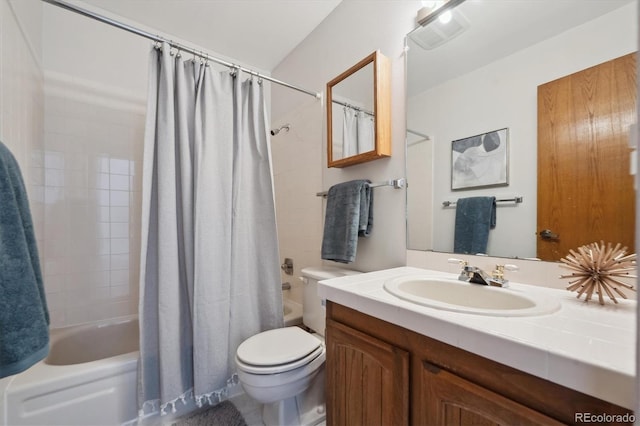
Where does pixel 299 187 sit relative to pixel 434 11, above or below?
below

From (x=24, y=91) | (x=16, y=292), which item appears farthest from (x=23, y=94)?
(x=16, y=292)

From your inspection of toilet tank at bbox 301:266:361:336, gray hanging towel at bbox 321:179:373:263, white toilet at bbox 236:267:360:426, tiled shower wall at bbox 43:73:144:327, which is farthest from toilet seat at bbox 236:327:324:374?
tiled shower wall at bbox 43:73:144:327

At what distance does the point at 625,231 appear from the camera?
2.51 ft

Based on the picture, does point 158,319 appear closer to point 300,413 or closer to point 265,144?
point 300,413

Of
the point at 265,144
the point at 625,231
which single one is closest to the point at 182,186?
the point at 265,144

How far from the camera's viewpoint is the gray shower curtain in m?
1.25

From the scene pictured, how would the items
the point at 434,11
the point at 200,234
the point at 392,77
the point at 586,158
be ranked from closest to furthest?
the point at 586,158
the point at 434,11
the point at 200,234
the point at 392,77

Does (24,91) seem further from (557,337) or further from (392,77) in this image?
(557,337)

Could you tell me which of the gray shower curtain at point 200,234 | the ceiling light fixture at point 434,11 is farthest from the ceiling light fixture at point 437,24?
the gray shower curtain at point 200,234

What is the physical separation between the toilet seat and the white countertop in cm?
54

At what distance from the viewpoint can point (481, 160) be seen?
1.09 metres

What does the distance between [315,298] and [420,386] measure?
0.91 metres

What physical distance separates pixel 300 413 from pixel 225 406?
0.47 m

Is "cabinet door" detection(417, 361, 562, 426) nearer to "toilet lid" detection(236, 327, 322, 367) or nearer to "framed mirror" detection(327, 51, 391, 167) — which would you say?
"toilet lid" detection(236, 327, 322, 367)
